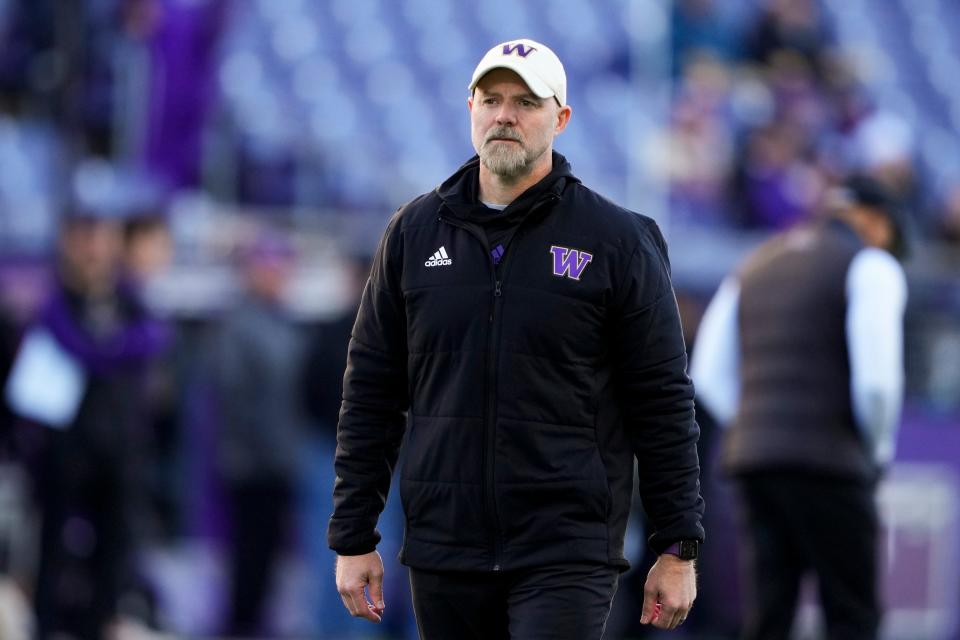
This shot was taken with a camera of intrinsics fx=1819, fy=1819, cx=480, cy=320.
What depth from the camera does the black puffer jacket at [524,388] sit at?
14.2ft

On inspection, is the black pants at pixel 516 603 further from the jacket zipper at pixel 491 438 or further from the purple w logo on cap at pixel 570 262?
the purple w logo on cap at pixel 570 262

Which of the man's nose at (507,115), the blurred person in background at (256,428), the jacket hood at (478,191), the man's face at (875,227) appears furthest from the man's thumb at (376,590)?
the blurred person in background at (256,428)

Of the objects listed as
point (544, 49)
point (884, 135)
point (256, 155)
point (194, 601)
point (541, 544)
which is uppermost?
point (884, 135)

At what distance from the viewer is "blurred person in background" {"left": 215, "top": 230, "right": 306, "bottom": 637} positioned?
9.54m

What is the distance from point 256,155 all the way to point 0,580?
3575 mm

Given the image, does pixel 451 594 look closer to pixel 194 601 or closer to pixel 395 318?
pixel 395 318

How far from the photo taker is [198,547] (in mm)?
10125

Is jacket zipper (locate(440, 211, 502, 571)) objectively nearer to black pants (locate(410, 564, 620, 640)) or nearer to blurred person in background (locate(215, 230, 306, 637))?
black pants (locate(410, 564, 620, 640))

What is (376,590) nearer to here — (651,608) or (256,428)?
(651,608)

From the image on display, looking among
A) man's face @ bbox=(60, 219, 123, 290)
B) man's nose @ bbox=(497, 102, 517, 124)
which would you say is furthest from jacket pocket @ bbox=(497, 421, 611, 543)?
man's face @ bbox=(60, 219, 123, 290)

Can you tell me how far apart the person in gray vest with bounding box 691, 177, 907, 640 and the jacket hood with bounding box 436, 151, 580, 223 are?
104 inches

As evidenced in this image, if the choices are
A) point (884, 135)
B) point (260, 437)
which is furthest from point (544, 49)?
point (884, 135)

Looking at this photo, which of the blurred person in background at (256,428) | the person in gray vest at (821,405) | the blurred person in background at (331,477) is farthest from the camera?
the blurred person in background at (331,477)

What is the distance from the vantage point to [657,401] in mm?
4379
